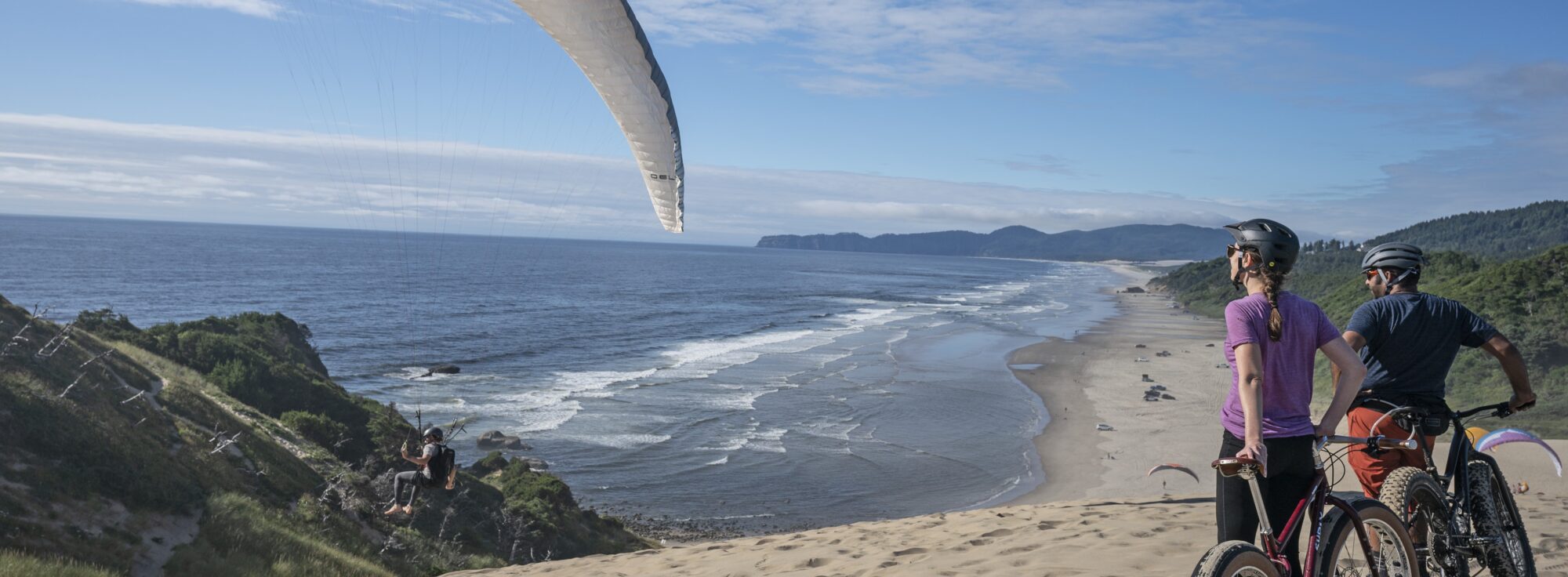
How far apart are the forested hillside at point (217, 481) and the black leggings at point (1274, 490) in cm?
767

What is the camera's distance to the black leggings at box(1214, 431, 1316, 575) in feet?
9.90

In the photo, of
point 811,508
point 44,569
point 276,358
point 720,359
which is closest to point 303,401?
point 276,358

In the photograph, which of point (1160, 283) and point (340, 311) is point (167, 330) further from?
point (1160, 283)

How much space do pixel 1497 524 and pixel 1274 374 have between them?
1894 millimetres

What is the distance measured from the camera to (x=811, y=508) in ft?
54.6

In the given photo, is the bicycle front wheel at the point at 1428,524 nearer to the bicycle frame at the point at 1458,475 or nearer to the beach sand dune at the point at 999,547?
the bicycle frame at the point at 1458,475

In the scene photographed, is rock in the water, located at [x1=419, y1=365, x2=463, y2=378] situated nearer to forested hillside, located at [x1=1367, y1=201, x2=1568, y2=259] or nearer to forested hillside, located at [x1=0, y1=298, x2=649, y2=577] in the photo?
forested hillside, located at [x1=0, y1=298, x2=649, y2=577]

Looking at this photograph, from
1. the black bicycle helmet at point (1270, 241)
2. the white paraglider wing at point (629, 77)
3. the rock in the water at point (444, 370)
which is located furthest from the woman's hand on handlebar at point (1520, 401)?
the rock in the water at point (444, 370)

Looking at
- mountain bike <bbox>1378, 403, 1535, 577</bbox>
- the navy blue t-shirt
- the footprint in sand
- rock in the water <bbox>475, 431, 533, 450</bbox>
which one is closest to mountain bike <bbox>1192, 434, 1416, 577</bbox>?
mountain bike <bbox>1378, 403, 1535, 577</bbox>

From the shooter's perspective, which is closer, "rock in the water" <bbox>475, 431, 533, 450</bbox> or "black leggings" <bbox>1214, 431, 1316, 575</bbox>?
"black leggings" <bbox>1214, 431, 1316, 575</bbox>

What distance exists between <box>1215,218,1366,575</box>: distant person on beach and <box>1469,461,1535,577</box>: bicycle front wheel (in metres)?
1.43

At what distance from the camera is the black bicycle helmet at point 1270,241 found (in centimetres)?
302

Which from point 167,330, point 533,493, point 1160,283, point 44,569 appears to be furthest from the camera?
point 1160,283

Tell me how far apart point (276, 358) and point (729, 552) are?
15.7 m
